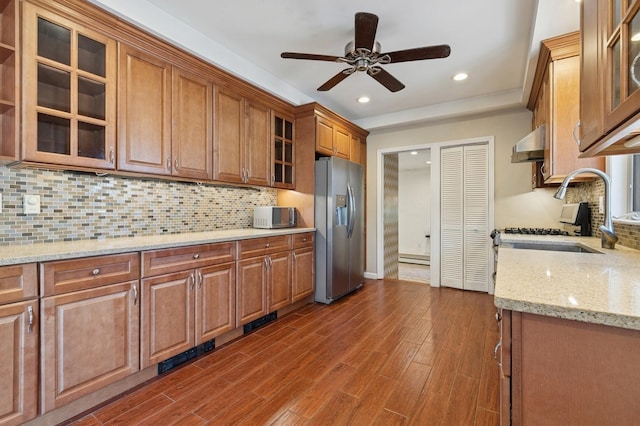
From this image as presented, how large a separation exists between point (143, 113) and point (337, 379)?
2349 mm

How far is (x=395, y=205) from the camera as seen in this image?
5.32 m

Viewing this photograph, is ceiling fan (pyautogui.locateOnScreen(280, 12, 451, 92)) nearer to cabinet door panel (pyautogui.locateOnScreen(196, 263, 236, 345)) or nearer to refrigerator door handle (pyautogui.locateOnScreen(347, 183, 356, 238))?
refrigerator door handle (pyautogui.locateOnScreen(347, 183, 356, 238))

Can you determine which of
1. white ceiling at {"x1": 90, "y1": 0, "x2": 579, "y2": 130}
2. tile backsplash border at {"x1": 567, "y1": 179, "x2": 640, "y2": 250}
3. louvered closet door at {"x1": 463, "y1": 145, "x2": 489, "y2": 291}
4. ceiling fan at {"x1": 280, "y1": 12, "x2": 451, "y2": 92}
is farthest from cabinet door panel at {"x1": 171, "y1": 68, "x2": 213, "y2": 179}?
louvered closet door at {"x1": 463, "y1": 145, "x2": 489, "y2": 291}

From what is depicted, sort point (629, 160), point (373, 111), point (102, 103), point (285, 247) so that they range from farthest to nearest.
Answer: point (373, 111) → point (285, 247) → point (629, 160) → point (102, 103)

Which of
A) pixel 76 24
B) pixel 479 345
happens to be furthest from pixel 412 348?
pixel 76 24

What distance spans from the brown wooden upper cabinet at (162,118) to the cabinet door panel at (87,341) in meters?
0.94

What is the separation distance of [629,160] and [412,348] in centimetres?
218

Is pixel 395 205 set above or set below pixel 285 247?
above

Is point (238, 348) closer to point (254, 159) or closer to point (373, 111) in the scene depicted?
point (254, 159)

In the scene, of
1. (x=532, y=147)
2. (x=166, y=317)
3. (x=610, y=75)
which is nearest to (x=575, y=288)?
(x=610, y=75)

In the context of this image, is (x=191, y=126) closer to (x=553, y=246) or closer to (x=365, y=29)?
(x=365, y=29)

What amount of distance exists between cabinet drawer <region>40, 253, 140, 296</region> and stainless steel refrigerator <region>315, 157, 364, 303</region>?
2098mm

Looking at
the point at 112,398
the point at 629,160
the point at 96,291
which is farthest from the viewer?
the point at 629,160

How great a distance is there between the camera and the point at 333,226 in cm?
357
